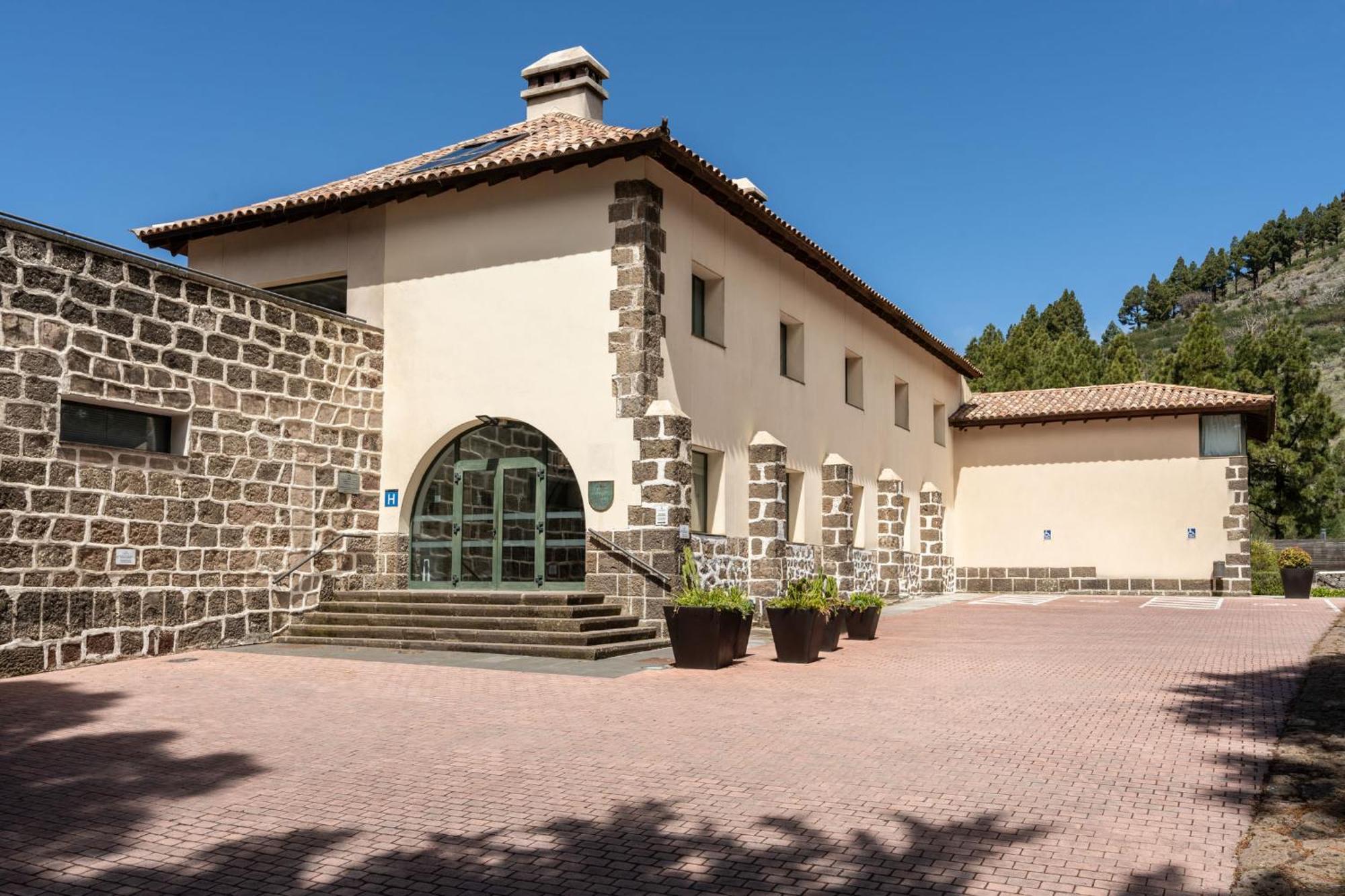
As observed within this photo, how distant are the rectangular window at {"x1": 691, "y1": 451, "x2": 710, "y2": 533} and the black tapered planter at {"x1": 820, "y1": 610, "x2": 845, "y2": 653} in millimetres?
2922

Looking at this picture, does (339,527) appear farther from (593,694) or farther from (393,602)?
(593,694)

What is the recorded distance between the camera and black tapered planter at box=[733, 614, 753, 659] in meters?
11.1

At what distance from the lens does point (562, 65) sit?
59.5ft

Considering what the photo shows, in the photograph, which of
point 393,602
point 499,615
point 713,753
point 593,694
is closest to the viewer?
point 713,753

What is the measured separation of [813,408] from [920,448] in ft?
23.2

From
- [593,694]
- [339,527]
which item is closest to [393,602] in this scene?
[339,527]

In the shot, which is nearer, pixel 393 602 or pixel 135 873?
pixel 135 873

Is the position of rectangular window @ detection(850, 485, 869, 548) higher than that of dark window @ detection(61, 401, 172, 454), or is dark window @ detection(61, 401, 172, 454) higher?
dark window @ detection(61, 401, 172, 454)

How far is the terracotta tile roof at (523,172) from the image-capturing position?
42.5 feet

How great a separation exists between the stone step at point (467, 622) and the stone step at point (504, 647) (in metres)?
0.30

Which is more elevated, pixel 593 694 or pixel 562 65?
pixel 562 65

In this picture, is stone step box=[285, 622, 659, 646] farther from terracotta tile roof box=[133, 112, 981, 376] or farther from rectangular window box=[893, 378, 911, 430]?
rectangular window box=[893, 378, 911, 430]

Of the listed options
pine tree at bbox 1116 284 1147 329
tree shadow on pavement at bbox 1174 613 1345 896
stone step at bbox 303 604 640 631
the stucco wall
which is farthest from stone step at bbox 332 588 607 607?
pine tree at bbox 1116 284 1147 329

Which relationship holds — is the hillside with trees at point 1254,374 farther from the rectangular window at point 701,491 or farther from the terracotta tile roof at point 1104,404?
the rectangular window at point 701,491
